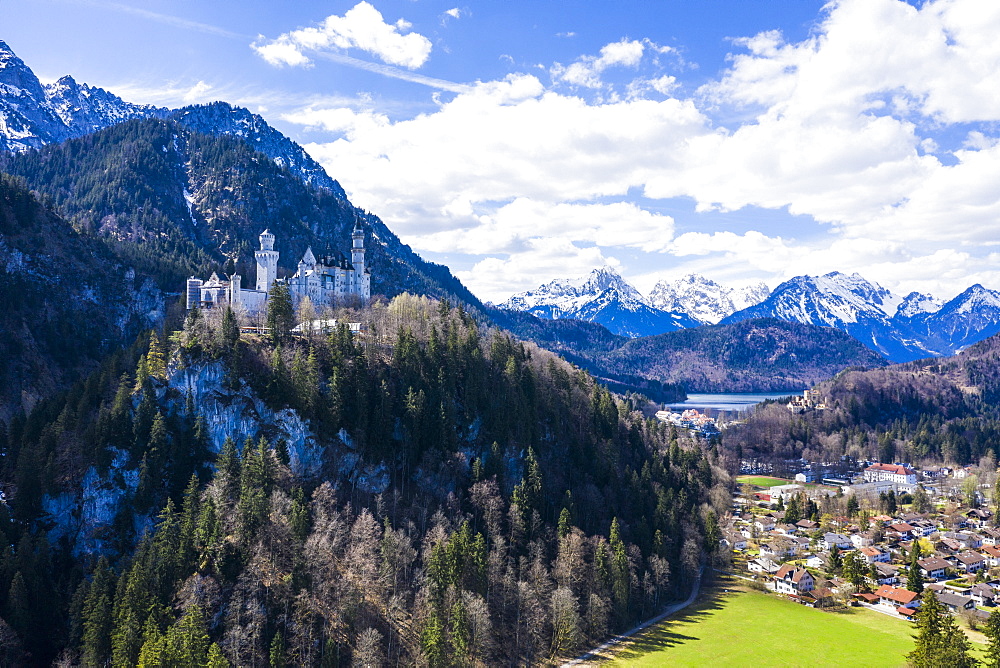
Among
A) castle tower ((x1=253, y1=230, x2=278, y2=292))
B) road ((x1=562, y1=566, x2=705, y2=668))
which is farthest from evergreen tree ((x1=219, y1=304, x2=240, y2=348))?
road ((x1=562, y1=566, x2=705, y2=668))

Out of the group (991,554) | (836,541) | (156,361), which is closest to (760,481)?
(836,541)

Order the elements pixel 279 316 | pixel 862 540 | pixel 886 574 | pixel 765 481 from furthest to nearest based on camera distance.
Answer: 1. pixel 765 481
2. pixel 862 540
3. pixel 886 574
4. pixel 279 316

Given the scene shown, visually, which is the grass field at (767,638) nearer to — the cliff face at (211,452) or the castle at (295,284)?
the cliff face at (211,452)

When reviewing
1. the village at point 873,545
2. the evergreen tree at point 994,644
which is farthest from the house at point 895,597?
the evergreen tree at point 994,644

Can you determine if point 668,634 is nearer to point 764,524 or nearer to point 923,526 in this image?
point 764,524

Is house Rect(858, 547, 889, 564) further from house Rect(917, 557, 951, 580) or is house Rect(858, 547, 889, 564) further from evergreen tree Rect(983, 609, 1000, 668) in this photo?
evergreen tree Rect(983, 609, 1000, 668)
